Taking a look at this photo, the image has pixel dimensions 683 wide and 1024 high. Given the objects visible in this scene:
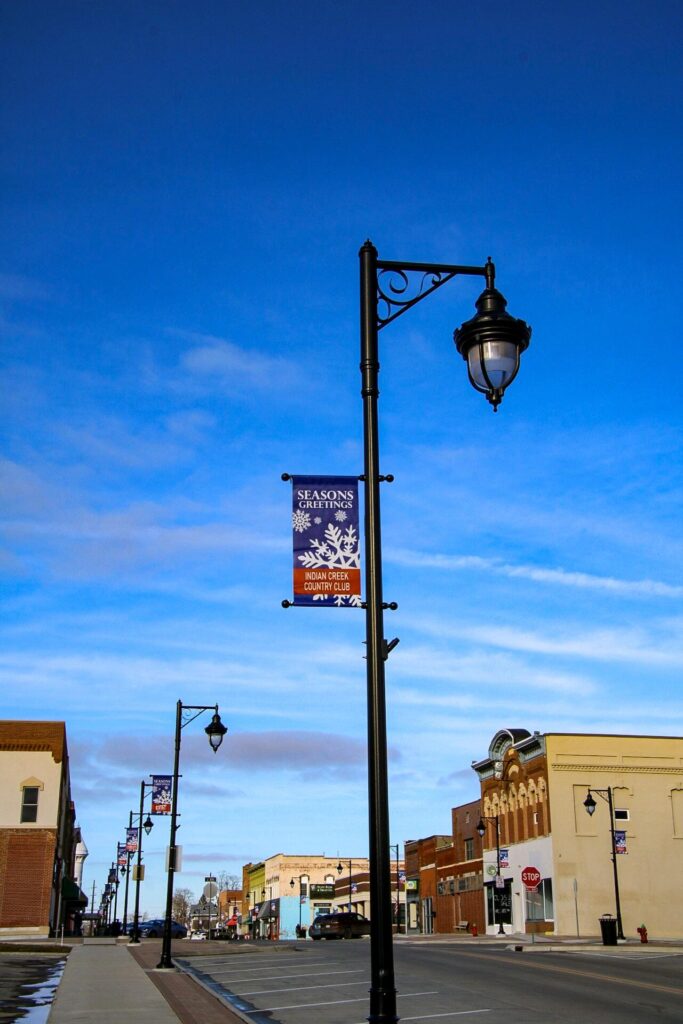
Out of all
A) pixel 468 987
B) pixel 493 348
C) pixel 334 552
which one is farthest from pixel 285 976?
pixel 493 348

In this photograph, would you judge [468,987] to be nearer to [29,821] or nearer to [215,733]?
[215,733]

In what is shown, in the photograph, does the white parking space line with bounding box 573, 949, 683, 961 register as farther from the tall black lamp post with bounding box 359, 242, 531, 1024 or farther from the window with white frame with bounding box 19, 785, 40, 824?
the window with white frame with bounding box 19, 785, 40, 824

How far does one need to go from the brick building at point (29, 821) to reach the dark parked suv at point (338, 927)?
47.2 ft

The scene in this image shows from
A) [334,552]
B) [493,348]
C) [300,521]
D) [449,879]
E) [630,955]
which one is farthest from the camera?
[449,879]

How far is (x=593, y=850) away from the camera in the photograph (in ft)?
188

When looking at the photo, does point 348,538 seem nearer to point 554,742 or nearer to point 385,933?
point 385,933

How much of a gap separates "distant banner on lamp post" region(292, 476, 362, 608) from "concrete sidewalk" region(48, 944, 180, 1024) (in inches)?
373

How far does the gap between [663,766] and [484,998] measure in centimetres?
4486

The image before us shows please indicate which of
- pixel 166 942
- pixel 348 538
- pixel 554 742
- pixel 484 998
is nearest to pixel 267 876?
pixel 554 742

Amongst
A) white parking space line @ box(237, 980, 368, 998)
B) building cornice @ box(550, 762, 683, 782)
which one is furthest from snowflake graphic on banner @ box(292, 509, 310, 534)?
building cornice @ box(550, 762, 683, 782)

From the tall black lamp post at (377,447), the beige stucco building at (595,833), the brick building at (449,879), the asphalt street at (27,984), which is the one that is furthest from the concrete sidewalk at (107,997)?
the brick building at (449,879)

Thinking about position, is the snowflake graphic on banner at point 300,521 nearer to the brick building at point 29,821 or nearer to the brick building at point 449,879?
the brick building at point 29,821

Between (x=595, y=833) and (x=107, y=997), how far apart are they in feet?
144

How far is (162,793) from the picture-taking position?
116 ft
